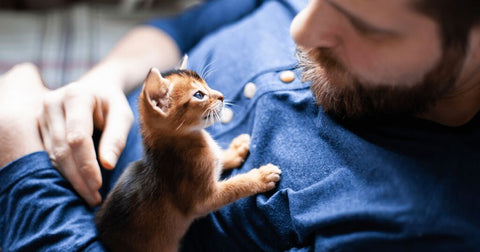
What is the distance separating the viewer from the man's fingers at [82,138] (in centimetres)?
81

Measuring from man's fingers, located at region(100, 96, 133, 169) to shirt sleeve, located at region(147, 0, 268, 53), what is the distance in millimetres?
468

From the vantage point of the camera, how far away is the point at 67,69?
4.89 feet

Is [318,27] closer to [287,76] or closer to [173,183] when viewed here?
[287,76]

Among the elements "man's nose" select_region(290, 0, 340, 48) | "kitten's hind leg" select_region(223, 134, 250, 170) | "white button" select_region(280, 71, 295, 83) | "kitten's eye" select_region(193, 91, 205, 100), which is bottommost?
"kitten's hind leg" select_region(223, 134, 250, 170)

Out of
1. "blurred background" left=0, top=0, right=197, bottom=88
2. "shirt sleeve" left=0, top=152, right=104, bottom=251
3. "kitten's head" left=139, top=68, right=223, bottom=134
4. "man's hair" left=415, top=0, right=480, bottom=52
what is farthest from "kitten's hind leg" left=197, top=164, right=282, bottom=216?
"blurred background" left=0, top=0, right=197, bottom=88

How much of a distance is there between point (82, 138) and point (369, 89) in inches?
23.2

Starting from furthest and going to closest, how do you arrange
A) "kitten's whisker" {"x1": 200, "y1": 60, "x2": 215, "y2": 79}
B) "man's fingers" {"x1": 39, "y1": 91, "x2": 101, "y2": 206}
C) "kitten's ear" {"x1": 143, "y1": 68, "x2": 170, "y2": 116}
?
1. "kitten's whisker" {"x1": 200, "y1": 60, "x2": 215, "y2": 79}
2. "man's fingers" {"x1": 39, "y1": 91, "x2": 101, "y2": 206}
3. "kitten's ear" {"x1": 143, "y1": 68, "x2": 170, "y2": 116}

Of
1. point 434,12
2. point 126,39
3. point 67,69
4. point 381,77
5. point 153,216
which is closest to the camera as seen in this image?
point 434,12

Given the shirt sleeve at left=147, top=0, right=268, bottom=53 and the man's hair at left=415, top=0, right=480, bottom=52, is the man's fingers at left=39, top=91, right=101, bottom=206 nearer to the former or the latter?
the shirt sleeve at left=147, top=0, right=268, bottom=53

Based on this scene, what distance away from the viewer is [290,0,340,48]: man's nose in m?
0.65

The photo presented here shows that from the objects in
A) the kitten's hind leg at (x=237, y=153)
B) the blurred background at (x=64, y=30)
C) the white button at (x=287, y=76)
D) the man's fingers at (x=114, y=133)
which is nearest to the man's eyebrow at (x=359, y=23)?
the white button at (x=287, y=76)

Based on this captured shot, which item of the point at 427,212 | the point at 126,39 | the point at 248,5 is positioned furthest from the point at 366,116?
the point at 126,39

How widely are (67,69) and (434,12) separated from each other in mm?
1334

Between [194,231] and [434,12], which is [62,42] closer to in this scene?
[194,231]
